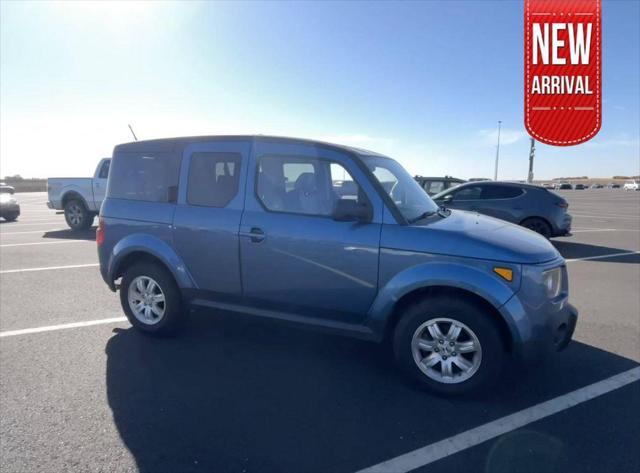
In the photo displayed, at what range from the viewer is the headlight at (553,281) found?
298 cm

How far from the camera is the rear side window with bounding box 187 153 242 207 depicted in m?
3.78

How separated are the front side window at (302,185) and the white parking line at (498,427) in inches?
75.1

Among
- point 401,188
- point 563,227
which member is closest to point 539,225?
point 563,227

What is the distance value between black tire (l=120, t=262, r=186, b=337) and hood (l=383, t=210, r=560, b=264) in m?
2.28

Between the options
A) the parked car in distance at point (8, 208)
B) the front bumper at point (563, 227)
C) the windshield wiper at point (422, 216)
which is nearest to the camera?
the windshield wiper at point (422, 216)

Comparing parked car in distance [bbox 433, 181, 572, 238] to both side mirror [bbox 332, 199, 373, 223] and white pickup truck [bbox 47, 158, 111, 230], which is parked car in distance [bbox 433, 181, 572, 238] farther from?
white pickup truck [bbox 47, 158, 111, 230]

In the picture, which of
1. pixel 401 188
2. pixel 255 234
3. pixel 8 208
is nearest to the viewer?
pixel 255 234

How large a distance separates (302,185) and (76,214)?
38.5ft

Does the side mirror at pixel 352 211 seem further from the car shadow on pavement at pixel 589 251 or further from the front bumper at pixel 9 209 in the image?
the front bumper at pixel 9 209

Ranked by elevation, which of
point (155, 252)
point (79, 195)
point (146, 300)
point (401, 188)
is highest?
point (79, 195)

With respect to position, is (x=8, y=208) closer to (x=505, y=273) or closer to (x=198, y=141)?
(x=198, y=141)

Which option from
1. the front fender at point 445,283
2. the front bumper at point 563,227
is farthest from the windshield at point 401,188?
the front bumper at point 563,227

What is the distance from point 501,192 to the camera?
977 cm

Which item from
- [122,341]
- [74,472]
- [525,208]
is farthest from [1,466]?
[525,208]
